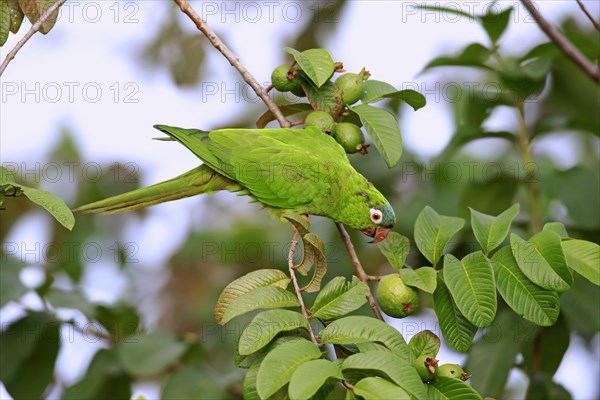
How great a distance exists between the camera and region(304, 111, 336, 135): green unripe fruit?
265cm

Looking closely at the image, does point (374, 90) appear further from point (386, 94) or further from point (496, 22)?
point (496, 22)

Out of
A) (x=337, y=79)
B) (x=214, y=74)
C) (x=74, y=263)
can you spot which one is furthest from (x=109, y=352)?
(x=214, y=74)

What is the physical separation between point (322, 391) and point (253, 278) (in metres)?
0.39

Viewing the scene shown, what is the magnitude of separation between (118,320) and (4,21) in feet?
4.68

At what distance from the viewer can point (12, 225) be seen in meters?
4.81

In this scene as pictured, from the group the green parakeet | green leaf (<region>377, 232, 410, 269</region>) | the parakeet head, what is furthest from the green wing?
green leaf (<region>377, 232, 410, 269</region>)

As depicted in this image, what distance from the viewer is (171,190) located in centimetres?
305

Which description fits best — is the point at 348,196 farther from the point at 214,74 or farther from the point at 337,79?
the point at 214,74

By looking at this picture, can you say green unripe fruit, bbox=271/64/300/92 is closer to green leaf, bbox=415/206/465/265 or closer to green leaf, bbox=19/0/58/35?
green leaf, bbox=415/206/465/265

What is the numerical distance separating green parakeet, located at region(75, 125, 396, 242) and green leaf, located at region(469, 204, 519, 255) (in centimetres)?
50

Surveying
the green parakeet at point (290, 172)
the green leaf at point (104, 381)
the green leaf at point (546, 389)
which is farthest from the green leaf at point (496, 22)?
the green leaf at point (104, 381)

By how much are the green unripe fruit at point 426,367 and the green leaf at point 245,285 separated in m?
0.43

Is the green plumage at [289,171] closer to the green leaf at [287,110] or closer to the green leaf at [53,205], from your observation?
the green leaf at [287,110]

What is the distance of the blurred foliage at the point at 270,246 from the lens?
10.5ft
